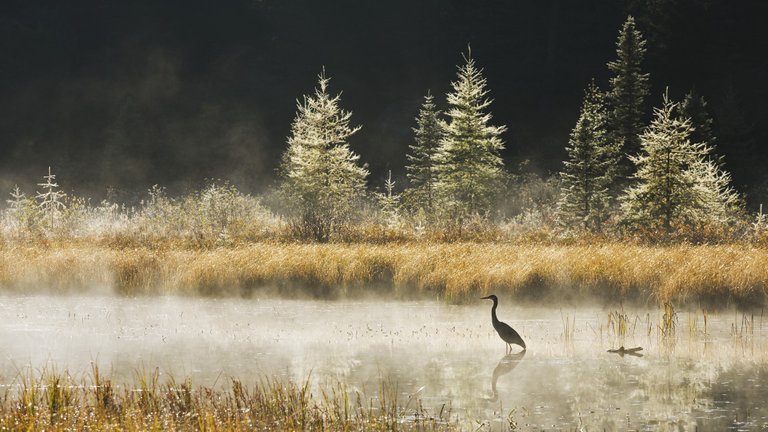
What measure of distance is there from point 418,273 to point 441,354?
6868mm

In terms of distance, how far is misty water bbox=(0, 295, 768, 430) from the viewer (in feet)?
31.2

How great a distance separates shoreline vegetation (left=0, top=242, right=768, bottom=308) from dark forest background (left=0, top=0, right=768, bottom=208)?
2760 centimetres

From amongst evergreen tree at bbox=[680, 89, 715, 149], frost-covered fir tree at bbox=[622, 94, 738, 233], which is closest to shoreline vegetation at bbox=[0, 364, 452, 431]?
frost-covered fir tree at bbox=[622, 94, 738, 233]

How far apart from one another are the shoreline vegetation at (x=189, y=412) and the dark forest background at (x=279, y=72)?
3894 centimetres

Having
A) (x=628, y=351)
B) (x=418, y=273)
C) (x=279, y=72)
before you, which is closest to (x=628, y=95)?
(x=418, y=273)

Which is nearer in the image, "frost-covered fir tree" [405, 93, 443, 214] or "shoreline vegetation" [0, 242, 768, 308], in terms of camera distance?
"shoreline vegetation" [0, 242, 768, 308]

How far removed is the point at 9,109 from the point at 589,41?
39.6m

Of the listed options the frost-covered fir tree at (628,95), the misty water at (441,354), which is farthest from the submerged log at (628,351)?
the frost-covered fir tree at (628,95)

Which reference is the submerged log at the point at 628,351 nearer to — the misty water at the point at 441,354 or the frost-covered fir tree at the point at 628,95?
the misty water at the point at 441,354

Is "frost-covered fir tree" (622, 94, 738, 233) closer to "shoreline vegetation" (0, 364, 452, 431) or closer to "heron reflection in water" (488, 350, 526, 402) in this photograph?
"heron reflection in water" (488, 350, 526, 402)

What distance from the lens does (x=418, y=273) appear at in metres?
19.6

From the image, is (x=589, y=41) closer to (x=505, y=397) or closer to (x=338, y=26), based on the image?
(x=338, y=26)

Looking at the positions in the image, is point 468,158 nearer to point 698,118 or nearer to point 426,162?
point 426,162

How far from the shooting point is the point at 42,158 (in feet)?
185
